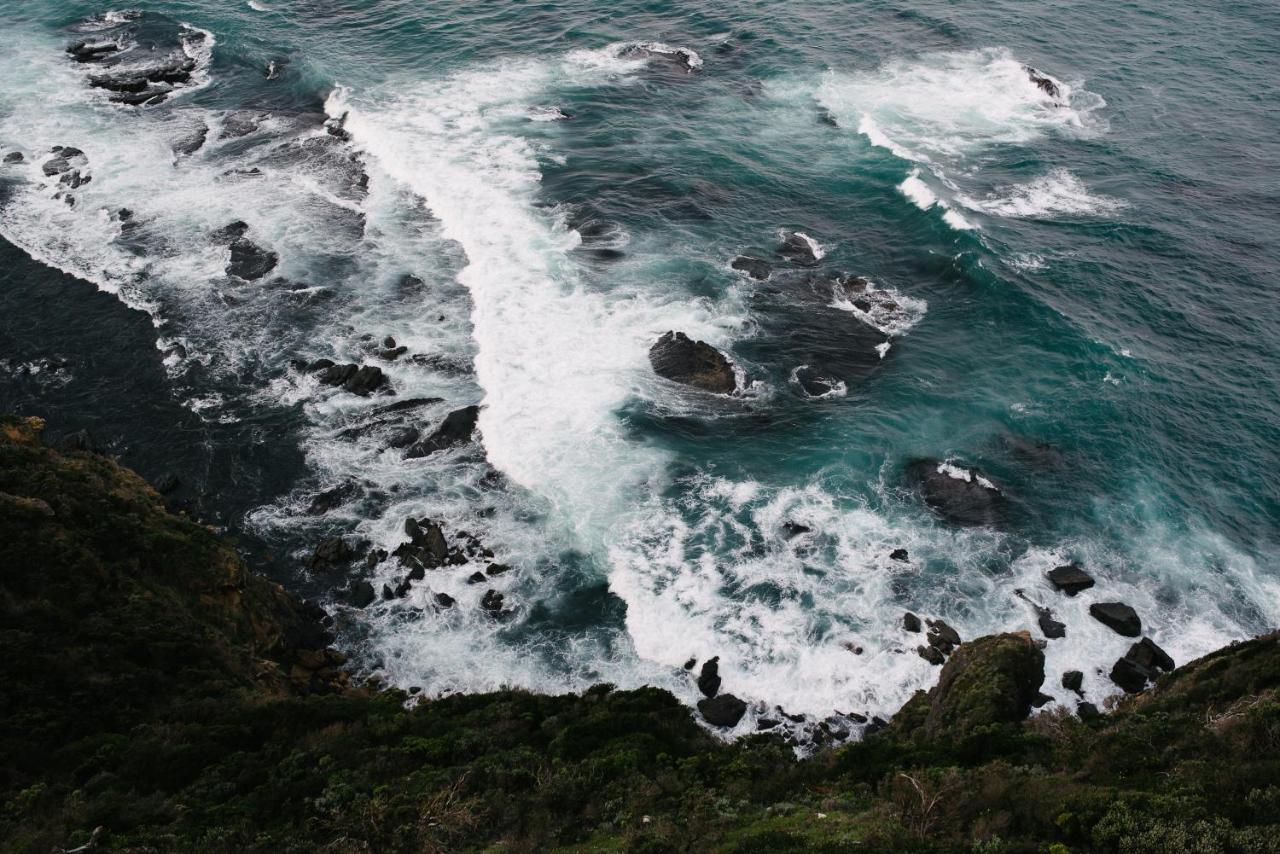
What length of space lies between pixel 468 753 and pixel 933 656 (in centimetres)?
1761

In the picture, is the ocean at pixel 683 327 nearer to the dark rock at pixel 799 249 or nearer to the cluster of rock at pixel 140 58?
the cluster of rock at pixel 140 58

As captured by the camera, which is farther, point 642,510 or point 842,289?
point 842,289

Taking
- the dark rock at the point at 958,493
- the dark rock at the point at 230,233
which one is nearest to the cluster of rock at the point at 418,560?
the dark rock at the point at 958,493

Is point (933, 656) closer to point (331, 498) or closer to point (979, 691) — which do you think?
point (979, 691)

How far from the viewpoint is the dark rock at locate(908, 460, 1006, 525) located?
36719 mm

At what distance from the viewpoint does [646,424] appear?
135 ft

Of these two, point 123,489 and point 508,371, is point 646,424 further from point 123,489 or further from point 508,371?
point 123,489

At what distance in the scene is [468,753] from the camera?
80.3ft

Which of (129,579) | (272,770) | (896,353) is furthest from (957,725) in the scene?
(129,579)

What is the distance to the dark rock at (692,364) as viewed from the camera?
1698 inches

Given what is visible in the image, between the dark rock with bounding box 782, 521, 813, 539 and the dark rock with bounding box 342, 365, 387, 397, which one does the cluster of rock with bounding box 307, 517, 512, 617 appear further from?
the dark rock with bounding box 782, 521, 813, 539

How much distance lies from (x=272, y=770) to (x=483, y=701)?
6.88 meters

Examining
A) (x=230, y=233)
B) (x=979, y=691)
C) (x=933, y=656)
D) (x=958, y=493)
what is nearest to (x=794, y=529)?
(x=933, y=656)

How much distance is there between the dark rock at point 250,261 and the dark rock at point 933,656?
42021mm
